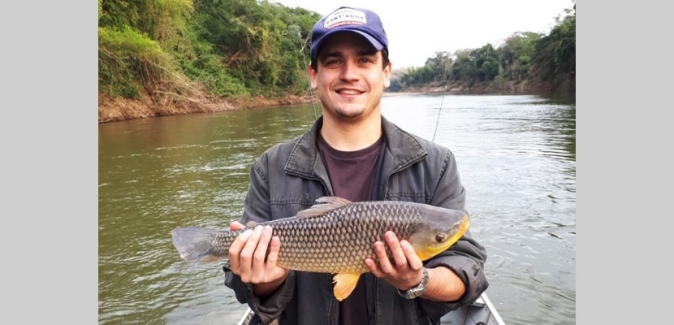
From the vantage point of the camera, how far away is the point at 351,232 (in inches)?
78.1

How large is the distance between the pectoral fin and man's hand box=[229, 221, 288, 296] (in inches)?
10.4

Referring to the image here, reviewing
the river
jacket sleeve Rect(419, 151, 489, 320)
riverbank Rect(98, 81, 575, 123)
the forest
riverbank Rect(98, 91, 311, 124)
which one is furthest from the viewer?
the forest

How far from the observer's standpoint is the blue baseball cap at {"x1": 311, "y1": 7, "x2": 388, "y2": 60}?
7.02 feet

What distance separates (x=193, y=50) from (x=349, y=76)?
3905 centimetres

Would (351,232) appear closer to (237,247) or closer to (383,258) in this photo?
(383,258)

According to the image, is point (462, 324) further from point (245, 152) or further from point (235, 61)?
point (235, 61)

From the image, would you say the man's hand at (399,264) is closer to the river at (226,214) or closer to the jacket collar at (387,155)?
the jacket collar at (387,155)

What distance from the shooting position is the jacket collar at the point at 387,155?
2193mm

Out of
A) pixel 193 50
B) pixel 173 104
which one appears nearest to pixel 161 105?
pixel 173 104

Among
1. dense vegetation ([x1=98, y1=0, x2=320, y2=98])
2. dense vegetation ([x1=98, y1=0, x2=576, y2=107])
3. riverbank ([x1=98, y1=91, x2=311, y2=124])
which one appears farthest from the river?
dense vegetation ([x1=98, y1=0, x2=320, y2=98])

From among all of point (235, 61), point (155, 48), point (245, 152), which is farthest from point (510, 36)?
point (245, 152)

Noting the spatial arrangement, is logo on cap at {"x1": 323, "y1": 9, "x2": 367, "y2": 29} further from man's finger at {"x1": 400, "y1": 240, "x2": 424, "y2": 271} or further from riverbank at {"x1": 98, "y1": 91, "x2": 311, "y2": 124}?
riverbank at {"x1": 98, "y1": 91, "x2": 311, "y2": 124}

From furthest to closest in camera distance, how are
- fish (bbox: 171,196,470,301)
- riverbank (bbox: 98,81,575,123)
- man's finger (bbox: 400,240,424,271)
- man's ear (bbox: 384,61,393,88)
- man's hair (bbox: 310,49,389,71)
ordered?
riverbank (bbox: 98,81,575,123)
man's ear (bbox: 384,61,393,88)
man's hair (bbox: 310,49,389,71)
fish (bbox: 171,196,470,301)
man's finger (bbox: 400,240,424,271)

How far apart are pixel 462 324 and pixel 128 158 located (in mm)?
13052
